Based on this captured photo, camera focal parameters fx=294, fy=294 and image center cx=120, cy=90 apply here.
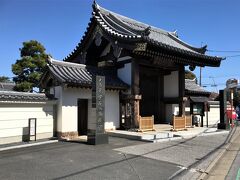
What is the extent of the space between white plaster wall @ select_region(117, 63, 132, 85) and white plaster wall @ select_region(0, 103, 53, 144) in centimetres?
534

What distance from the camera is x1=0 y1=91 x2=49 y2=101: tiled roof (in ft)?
44.4

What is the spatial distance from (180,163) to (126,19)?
15769mm

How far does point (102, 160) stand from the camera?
10383 millimetres

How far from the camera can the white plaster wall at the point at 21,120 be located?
1378 centimetres

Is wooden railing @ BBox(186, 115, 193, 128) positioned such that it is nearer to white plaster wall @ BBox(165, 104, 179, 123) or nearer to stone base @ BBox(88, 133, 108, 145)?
white plaster wall @ BBox(165, 104, 179, 123)

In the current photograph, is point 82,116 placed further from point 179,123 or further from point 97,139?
point 179,123

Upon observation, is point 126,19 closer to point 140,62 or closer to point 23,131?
point 140,62

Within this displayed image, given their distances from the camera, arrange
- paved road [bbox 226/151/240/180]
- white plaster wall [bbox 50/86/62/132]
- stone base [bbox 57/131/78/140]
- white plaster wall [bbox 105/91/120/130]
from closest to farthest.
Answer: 1. paved road [bbox 226/151/240/180]
2. stone base [bbox 57/131/78/140]
3. white plaster wall [bbox 50/86/62/132]
4. white plaster wall [bbox 105/91/120/130]

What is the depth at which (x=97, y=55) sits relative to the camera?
2147 cm

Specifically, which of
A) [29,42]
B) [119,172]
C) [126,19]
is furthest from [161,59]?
[29,42]

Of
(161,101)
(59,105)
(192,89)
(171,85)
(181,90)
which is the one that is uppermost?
(171,85)

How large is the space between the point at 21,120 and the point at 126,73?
733 cm

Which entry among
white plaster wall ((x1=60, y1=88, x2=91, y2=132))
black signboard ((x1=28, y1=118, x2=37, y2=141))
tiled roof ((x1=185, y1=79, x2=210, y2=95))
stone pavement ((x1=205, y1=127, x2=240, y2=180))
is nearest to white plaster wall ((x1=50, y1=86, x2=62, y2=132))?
white plaster wall ((x1=60, y1=88, x2=91, y2=132))

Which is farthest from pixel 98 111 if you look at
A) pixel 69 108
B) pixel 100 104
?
pixel 69 108
